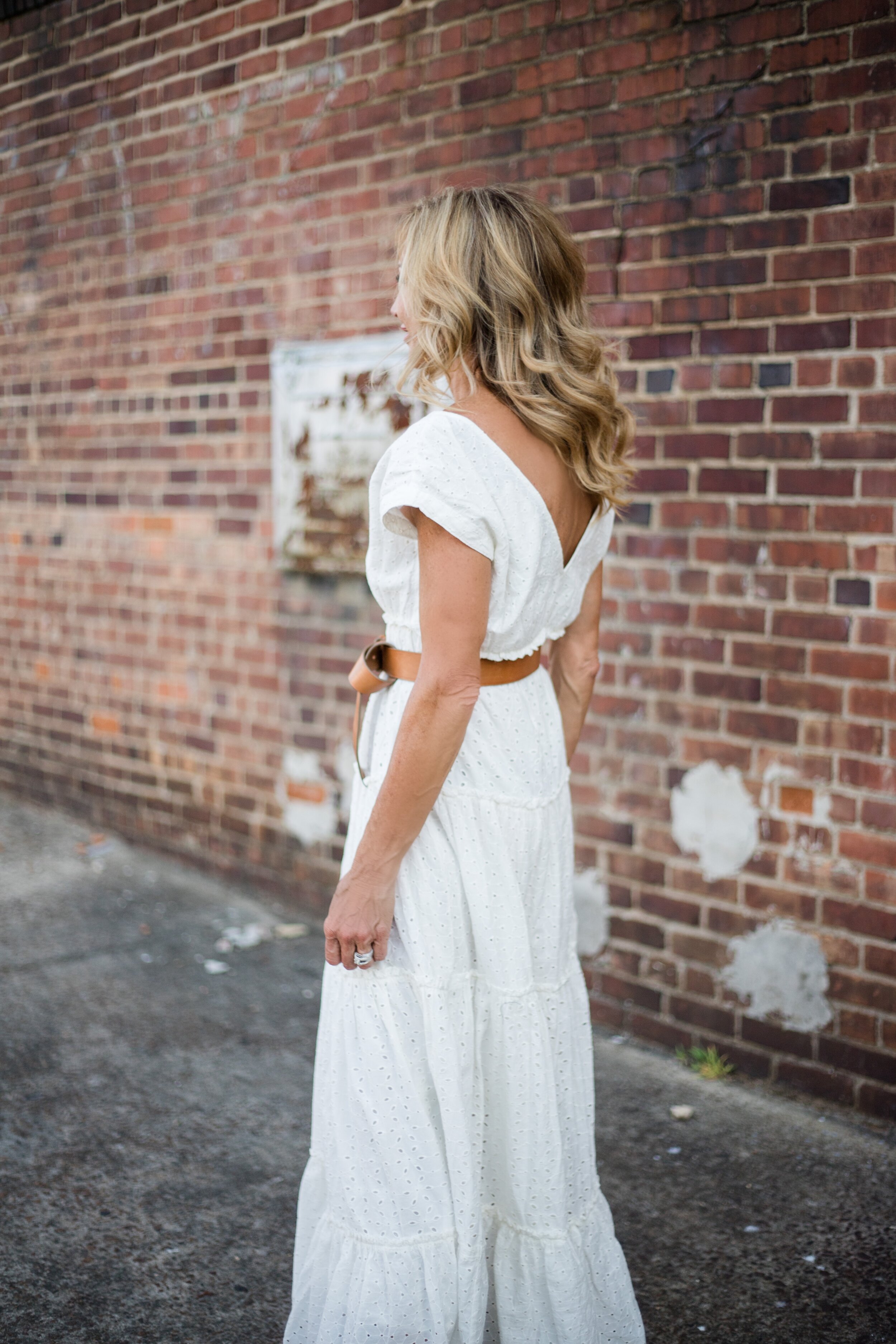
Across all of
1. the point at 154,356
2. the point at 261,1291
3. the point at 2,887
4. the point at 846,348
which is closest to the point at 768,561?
the point at 846,348

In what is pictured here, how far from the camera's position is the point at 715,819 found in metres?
3.44

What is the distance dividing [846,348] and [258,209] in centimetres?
257

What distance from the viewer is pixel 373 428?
4.22 m

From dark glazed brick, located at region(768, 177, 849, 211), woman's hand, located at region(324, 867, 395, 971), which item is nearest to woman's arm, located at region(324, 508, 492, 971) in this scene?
woman's hand, located at region(324, 867, 395, 971)

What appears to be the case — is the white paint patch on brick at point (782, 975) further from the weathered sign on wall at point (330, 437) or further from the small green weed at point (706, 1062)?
the weathered sign on wall at point (330, 437)

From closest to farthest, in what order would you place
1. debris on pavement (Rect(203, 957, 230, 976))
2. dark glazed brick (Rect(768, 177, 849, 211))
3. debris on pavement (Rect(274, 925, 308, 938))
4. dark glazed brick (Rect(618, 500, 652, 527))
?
dark glazed brick (Rect(768, 177, 849, 211)) → dark glazed brick (Rect(618, 500, 652, 527)) → debris on pavement (Rect(203, 957, 230, 976)) → debris on pavement (Rect(274, 925, 308, 938))

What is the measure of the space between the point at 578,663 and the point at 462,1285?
117cm

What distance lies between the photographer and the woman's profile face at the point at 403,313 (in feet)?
6.25

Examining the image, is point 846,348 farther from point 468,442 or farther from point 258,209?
point 258,209

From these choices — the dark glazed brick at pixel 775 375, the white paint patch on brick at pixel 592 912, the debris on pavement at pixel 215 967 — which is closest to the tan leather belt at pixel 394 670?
the dark glazed brick at pixel 775 375

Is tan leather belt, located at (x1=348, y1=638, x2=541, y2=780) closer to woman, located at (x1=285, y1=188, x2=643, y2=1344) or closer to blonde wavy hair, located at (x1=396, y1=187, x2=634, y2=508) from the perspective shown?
woman, located at (x1=285, y1=188, x2=643, y2=1344)

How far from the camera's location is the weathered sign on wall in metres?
4.18

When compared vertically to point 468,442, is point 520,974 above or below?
below

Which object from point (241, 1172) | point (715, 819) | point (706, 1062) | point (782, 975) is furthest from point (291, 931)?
point (782, 975)
